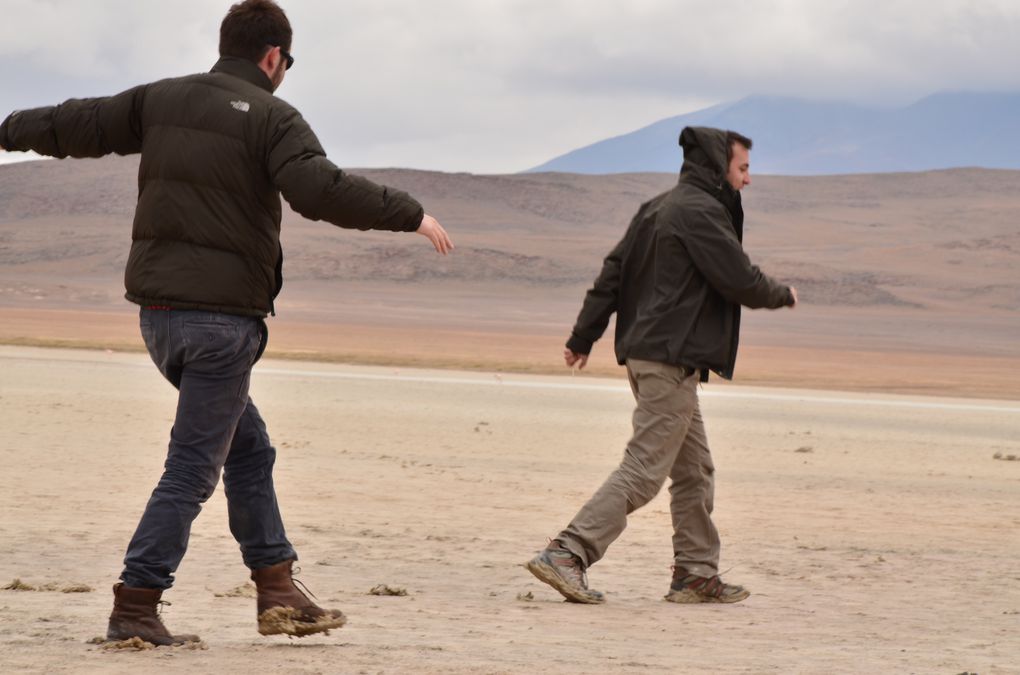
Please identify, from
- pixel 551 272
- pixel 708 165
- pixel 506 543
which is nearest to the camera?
pixel 708 165

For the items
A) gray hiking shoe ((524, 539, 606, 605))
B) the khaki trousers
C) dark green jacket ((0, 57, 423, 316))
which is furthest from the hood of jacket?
dark green jacket ((0, 57, 423, 316))

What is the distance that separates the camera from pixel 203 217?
173 inches

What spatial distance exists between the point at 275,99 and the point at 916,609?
3103 mm

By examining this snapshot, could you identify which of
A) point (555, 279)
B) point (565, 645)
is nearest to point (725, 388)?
point (565, 645)

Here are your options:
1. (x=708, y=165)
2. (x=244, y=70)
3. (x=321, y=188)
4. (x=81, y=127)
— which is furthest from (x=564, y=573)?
(x=81, y=127)

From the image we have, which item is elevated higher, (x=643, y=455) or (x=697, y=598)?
(x=643, y=455)

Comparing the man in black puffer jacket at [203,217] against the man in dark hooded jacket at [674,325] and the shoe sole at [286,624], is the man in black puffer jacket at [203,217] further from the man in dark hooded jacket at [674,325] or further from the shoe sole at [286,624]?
the man in dark hooded jacket at [674,325]

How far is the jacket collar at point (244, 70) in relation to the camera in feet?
14.9

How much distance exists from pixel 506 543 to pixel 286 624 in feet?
9.47

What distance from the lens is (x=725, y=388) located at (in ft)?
73.1

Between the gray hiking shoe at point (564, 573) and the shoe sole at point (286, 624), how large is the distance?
1181mm

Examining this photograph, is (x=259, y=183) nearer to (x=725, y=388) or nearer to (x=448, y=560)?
(x=448, y=560)

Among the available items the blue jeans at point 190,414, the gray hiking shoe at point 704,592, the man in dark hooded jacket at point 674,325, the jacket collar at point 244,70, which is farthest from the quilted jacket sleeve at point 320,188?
the gray hiking shoe at point 704,592

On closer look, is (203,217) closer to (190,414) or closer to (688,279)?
(190,414)
